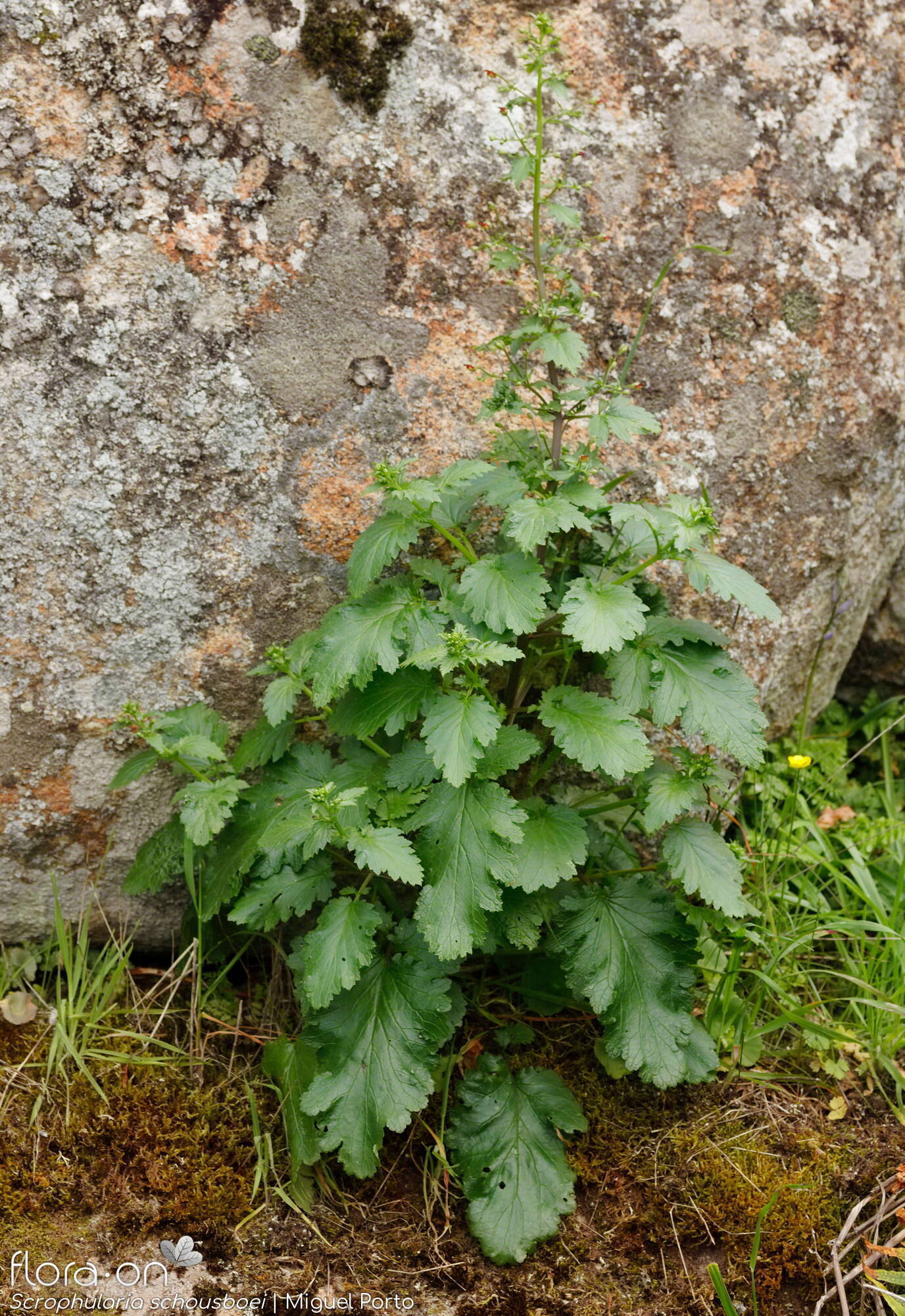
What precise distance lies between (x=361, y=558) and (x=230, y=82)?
1.30 metres

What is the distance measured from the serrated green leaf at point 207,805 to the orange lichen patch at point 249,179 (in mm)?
1479

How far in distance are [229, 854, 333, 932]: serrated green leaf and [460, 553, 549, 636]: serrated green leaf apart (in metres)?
0.74

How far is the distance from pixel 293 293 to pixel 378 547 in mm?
795

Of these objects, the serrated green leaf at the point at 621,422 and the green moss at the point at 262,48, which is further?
the green moss at the point at 262,48

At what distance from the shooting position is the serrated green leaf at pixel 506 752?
212 cm

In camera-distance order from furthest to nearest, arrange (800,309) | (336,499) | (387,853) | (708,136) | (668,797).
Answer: (800,309)
(708,136)
(336,499)
(668,797)
(387,853)

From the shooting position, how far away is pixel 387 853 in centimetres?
200

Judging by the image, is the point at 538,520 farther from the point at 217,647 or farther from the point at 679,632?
the point at 217,647

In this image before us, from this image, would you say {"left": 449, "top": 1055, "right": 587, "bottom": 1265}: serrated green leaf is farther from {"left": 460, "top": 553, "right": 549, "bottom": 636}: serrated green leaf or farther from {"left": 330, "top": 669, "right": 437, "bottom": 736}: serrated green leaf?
{"left": 460, "top": 553, "right": 549, "bottom": 636}: serrated green leaf

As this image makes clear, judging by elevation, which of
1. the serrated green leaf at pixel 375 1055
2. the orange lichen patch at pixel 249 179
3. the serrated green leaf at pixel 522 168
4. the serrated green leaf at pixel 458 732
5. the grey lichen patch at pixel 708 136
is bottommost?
the serrated green leaf at pixel 375 1055

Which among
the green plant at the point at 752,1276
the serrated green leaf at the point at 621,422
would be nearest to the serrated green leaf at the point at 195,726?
the serrated green leaf at the point at 621,422

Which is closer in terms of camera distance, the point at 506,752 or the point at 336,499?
the point at 506,752

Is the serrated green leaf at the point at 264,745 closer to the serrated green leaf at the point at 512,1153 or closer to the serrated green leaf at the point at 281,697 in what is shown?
the serrated green leaf at the point at 281,697

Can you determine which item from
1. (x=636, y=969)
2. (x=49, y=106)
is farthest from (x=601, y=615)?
(x=49, y=106)
